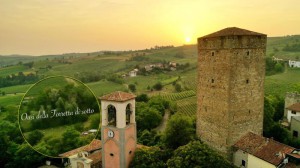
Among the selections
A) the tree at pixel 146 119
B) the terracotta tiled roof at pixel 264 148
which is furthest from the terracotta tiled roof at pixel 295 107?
the tree at pixel 146 119

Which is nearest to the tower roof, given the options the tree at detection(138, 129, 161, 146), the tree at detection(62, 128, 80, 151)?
the tree at detection(138, 129, 161, 146)

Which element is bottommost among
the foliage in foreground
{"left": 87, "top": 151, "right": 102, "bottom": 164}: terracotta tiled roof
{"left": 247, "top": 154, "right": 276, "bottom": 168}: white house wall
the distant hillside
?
{"left": 87, "top": 151, "right": 102, "bottom": 164}: terracotta tiled roof

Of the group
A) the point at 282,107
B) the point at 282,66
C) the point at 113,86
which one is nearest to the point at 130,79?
the point at 113,86

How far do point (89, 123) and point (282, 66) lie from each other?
65082 mm

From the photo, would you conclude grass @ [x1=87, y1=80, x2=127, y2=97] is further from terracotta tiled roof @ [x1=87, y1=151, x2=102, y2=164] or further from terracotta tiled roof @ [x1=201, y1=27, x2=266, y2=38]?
terracotta tiled roof @ [x1=201, y1=27, x2=266, y2=38]

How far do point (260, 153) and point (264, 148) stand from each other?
0.66m

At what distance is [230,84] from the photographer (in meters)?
19.5

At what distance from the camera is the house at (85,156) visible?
18562 millimetres

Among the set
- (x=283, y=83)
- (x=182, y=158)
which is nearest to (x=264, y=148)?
(x=182, y=158)

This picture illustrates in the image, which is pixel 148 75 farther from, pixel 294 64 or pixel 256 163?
pixel 256 163

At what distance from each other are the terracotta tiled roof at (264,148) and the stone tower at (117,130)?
824cm

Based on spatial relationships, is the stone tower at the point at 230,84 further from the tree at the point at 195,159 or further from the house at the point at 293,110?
the house at the point at 293,110

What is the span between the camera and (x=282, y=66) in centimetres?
6969

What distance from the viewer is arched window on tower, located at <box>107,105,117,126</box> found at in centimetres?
1905
